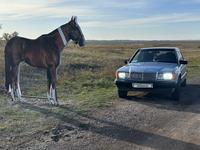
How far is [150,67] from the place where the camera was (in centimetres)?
1355

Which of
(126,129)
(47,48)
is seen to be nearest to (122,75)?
(47,48)

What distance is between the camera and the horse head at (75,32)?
12305 millimetres

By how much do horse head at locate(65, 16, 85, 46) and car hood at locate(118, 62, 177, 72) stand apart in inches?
75.5

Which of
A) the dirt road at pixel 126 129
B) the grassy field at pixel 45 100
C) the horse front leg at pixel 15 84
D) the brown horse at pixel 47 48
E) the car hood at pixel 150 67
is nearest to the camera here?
the dirt road at pixel 126 129

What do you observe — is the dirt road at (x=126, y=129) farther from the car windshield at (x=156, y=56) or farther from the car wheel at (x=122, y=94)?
the car windshield at (x=156, y=56)

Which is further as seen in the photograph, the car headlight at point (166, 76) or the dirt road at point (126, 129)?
the car headlight at point (166, 76)

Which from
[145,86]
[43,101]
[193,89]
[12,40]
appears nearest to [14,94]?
[43,101]

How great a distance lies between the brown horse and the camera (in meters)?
12.2

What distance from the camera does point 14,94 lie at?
13.0 metres

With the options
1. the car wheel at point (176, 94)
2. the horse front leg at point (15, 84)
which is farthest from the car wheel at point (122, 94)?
the horse front leg at point (15, 84)

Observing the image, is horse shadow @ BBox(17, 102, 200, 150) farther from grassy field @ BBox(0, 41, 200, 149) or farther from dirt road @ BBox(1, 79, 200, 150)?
grassy field @ BBox(0, 41, 200, 149)

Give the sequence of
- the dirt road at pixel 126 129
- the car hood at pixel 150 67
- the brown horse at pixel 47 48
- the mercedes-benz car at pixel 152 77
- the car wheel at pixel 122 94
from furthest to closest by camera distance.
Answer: the car wheel at pixel 122 94, the car hood at pixel 150 67, the mercedes-benz car at pixel 152 77, the brown horse at pixel 47 48, the dirt road at pixel 126 129

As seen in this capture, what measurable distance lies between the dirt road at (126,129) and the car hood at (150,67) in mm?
1054

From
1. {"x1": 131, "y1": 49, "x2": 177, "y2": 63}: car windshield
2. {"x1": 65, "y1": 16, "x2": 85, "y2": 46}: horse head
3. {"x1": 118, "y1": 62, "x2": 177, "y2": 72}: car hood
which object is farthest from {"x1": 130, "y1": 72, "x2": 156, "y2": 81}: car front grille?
{"x1": 65, "y1": 16, "x2": 85, "y2": 46}: horse head
